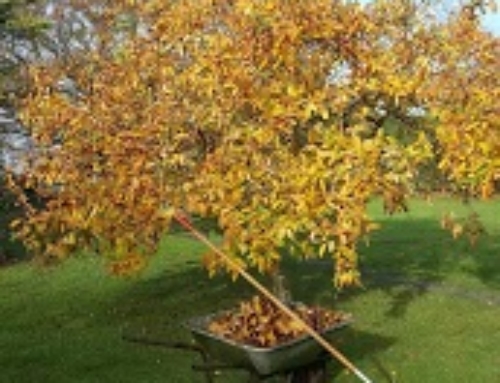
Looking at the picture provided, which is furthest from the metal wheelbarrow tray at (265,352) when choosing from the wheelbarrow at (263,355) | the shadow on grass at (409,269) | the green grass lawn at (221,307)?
the shadow on grass at (409,269)

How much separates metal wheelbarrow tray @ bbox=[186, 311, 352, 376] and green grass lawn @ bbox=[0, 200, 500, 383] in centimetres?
156

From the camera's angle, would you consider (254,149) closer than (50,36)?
Yes

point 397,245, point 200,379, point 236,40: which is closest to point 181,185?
point 236,40

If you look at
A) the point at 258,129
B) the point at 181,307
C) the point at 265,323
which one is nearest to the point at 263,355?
the point at 265,323

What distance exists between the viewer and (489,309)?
12859 mm

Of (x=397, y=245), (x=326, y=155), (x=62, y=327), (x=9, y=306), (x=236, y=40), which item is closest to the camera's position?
(x=326, y=155)

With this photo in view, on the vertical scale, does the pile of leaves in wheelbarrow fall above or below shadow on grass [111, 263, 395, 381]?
above

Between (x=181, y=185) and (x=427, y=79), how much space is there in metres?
3.04

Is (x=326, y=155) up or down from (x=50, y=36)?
down

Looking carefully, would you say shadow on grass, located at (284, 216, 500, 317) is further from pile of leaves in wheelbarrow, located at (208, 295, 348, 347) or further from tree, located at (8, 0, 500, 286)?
tree, located at (8, 0, 500, 286)

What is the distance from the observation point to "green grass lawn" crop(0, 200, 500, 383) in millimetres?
10164

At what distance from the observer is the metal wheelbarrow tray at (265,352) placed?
24.9 ft

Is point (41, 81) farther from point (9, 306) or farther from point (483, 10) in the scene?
point (9, 306)

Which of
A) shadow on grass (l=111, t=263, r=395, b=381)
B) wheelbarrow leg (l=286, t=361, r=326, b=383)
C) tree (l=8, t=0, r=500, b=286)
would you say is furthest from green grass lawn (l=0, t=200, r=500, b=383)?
tree (l=8, t=0, r=500, b=286)
